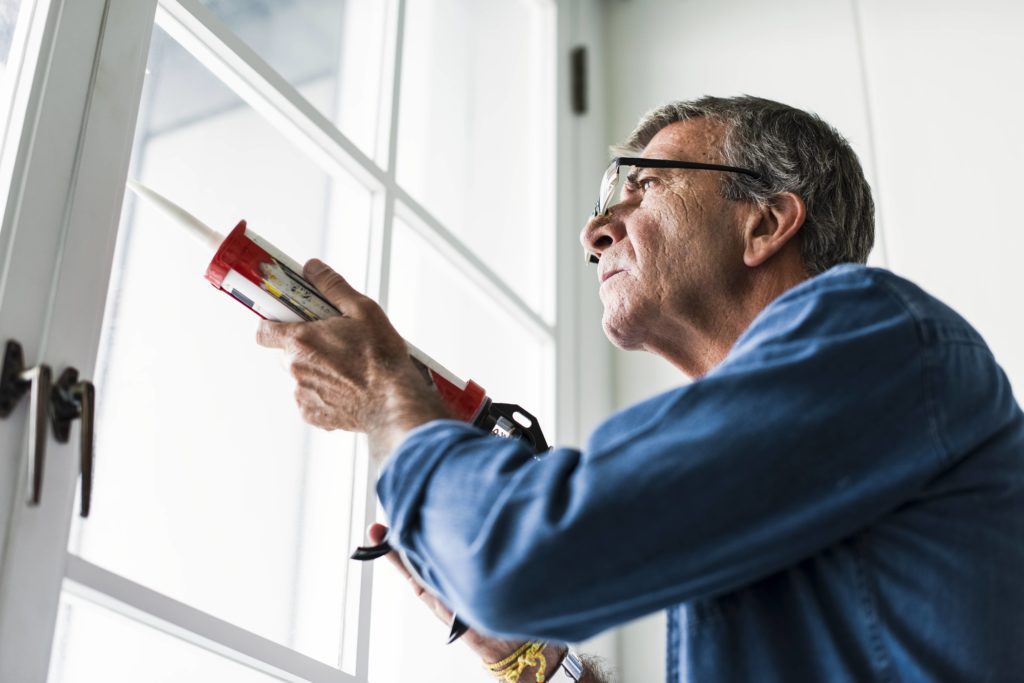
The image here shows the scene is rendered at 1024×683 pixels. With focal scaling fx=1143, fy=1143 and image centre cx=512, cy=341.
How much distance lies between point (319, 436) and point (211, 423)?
0.19m

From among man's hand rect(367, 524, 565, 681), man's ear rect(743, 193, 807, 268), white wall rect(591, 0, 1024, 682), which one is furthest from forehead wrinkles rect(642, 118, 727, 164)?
white wall rect(591, 0, 1024, 682)

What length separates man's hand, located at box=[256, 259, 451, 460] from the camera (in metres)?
0.95

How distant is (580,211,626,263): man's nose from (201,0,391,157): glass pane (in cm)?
39

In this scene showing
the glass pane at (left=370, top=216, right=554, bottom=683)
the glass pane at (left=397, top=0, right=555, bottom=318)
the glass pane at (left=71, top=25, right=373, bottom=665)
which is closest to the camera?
the glass pane at (left=71, top=25, right=373, bottom=665)

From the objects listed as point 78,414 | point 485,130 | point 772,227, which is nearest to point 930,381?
point 772,227

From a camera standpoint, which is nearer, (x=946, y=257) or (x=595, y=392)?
(x=946, y=257)

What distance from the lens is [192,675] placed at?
3.76 feet

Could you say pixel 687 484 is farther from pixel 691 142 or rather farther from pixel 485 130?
pixel 485 130

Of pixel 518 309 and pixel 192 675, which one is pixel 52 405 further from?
pixel 518 309

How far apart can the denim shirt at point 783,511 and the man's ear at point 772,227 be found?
1.09 feet

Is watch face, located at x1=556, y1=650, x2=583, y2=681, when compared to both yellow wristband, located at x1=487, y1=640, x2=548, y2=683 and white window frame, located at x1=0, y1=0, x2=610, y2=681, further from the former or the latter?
white window frame, located at x1=0, y1=0, x2=610, y2=681

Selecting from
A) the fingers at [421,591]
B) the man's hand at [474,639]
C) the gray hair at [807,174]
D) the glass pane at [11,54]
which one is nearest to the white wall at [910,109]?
the gray hair at [807,174]

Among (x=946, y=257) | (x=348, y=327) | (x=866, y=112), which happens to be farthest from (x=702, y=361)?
(x=866, y=112)

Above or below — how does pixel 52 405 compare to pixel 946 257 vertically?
below
